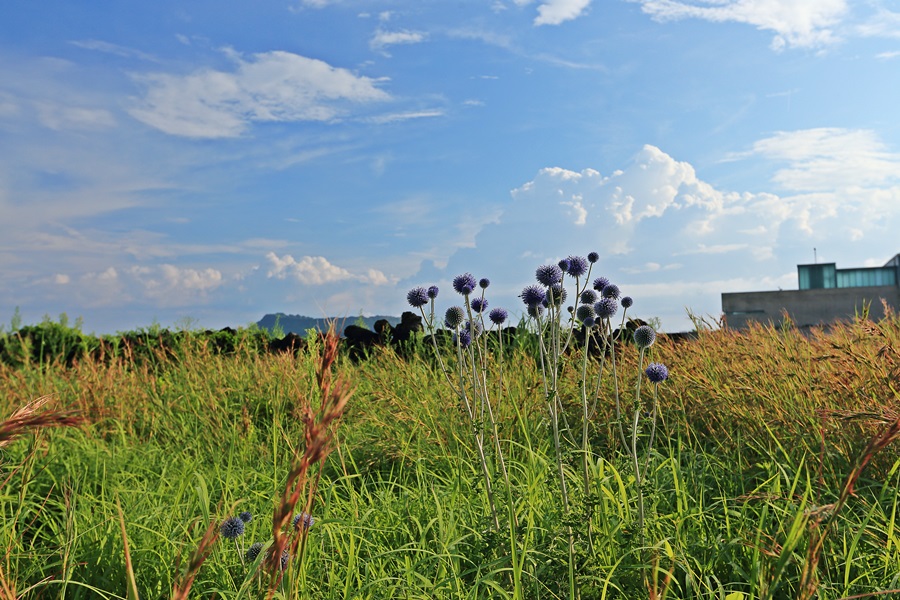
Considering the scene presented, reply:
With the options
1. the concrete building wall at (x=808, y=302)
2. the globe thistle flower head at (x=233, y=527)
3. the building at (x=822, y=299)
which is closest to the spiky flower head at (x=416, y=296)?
the globe thistle flower head at (x=233, y=527)

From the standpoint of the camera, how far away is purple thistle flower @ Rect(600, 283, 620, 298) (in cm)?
379

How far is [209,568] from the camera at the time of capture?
10.4 feet

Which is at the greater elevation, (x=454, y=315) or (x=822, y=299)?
(x=822, y=299)

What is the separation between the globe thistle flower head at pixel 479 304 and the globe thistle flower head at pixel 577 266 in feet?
1.85

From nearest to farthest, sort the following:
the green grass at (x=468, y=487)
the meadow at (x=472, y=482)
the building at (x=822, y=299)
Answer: the meadow at (x=472, y=482) < the green grass at (x=468, y=487) < the building at (x=822, y=299)

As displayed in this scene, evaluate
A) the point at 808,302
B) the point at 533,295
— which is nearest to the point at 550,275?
the point at 533,295

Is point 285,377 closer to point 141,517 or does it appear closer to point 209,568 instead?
point 141,517

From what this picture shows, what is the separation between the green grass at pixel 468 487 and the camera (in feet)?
9.28

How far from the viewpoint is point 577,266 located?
11.4 ft

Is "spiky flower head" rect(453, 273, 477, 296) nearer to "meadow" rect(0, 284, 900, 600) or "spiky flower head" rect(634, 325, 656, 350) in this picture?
"meadow" rect(0, 284, 900, 600)

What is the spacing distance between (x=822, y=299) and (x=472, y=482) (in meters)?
29.2

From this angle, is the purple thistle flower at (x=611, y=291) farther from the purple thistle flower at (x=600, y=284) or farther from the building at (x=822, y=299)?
the building at (x=822, y=299)

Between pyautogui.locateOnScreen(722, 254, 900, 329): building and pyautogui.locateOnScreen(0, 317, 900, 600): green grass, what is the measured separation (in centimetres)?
2331

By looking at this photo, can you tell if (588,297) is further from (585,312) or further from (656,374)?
(656,374)
